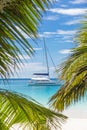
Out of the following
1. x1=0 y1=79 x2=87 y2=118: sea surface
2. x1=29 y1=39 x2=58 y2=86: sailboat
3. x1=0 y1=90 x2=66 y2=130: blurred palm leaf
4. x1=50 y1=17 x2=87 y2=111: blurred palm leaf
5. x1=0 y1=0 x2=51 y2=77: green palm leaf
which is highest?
x1=29 y1=39 x2=58 y2=86: sailboat

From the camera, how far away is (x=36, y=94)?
41625mm

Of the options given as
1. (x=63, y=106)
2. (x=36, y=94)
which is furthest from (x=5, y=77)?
(x=36, y=94)

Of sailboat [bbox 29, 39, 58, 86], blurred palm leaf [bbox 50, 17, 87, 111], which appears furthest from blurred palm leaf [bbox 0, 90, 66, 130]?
sailboat [bbox 29, 39, 58, 86]

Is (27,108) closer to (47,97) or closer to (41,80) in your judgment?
(47,97)

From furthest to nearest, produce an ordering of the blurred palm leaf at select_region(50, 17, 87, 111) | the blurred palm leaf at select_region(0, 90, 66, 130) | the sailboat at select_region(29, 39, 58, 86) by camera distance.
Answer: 1. the sailboat at select_region(29, 39, 58, 86)
2. the blurred palm leaf at select_region(50, 17, 87, 111)
3. the blurred palm leaf at select_region(0, 90, 66, 130)

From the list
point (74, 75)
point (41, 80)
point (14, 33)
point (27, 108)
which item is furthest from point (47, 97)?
point (27, 108)

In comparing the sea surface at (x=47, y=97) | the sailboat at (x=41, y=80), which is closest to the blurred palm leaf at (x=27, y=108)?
the sea surface at (x=47, y=97)

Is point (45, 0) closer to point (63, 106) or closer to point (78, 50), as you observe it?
point (78, 50)

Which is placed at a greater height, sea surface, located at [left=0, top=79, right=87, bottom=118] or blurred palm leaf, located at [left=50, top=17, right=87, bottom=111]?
sea surface, located at [left=0, top=79, right=87, bottom=118]

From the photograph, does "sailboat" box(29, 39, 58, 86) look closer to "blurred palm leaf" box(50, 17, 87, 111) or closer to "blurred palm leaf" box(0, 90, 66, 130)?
"blurred palm leaf" box(50, 17, 87, 111)

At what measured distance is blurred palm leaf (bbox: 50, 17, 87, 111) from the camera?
14.4ft

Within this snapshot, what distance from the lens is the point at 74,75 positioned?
445 cm

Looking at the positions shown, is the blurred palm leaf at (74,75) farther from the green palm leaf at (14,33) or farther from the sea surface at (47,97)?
the sea surface at (47,97)

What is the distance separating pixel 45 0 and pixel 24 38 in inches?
10.8
